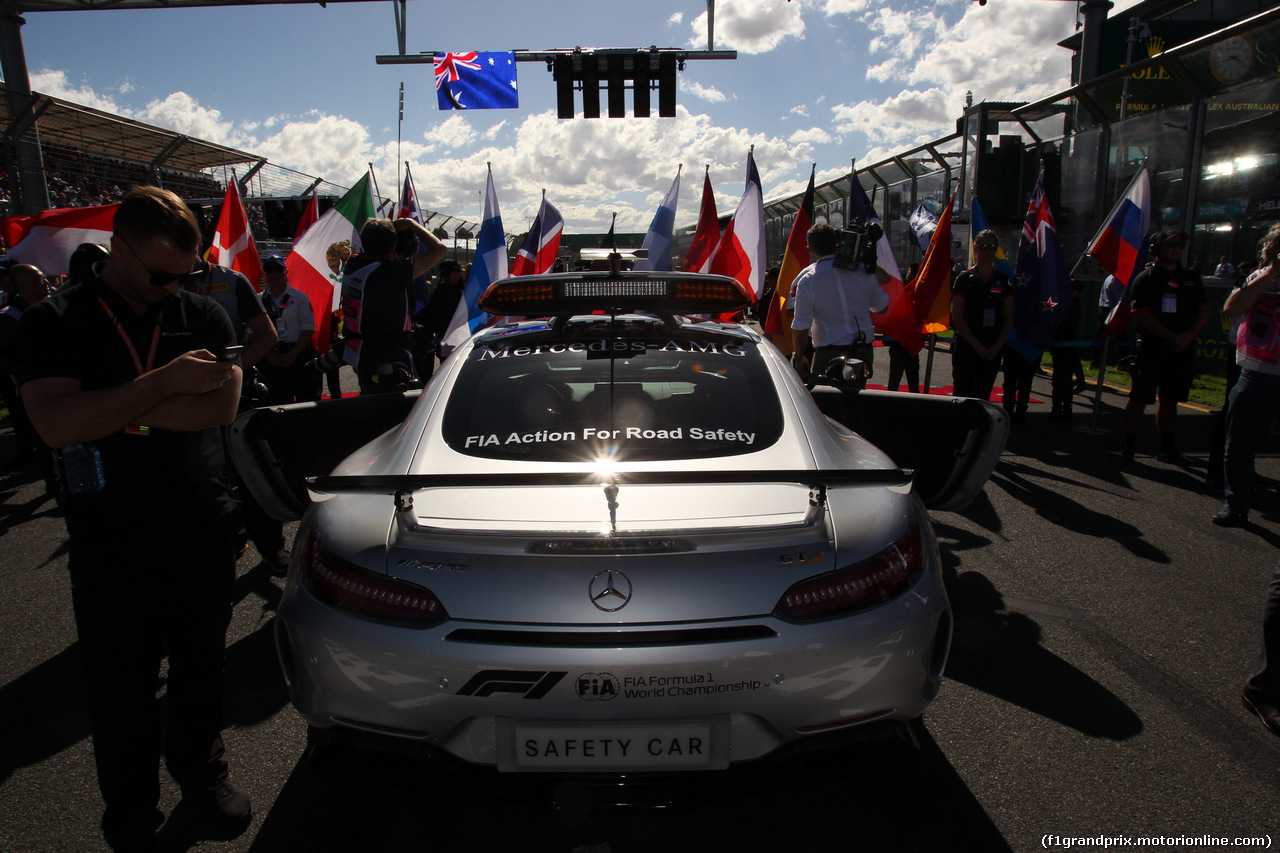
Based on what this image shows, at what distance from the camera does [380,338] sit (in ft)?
17.1

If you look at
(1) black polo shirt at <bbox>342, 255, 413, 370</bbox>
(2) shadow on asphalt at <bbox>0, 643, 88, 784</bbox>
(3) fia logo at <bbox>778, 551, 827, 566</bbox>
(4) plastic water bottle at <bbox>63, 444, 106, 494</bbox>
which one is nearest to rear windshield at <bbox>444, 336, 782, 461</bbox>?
(3) fia logo at <bbox>778, 551, 827, 566</bbox>

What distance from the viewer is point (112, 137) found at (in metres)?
17.4

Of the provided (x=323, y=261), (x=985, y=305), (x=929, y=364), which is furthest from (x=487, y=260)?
(x=985, y=305)

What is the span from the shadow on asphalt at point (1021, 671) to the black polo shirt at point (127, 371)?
2.79m

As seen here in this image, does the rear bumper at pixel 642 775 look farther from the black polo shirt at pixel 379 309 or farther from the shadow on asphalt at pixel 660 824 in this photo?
the black polo shirt at pixel 379 309

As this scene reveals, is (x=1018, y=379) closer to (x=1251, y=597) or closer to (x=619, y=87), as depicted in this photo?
(x=1251, y=597)

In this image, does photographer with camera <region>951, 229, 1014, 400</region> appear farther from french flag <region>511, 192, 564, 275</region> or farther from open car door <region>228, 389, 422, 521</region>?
open car door <region>228, 389, 422, 521</region>

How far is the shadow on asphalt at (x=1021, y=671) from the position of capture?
2.85 metres

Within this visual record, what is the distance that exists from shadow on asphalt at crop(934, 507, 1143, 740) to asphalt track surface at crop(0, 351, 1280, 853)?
0.04 feet

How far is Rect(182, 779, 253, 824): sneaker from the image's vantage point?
2314 millimetres

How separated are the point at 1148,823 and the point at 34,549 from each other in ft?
19.5

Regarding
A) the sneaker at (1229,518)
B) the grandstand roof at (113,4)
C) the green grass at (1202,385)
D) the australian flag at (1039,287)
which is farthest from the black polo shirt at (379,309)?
the grandstand roof at (113,4)

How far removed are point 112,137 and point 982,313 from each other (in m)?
18.6

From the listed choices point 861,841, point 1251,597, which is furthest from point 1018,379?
point 861,841
